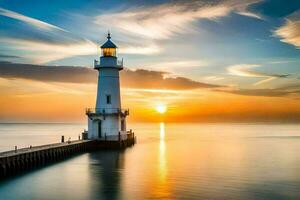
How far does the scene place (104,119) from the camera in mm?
47125

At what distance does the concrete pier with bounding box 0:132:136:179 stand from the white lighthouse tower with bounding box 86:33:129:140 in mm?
1077

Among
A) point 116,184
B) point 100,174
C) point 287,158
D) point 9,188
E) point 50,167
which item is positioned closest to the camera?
point 9,188

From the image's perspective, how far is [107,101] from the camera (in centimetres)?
4722

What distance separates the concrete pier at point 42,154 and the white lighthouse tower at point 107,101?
1077 millimetres

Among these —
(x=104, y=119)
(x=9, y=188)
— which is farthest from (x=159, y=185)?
(x=104, y=119)

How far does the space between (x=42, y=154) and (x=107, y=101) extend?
13.5 metres

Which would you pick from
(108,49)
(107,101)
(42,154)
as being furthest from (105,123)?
(42,154)

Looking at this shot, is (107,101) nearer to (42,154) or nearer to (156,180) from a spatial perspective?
(42,154)

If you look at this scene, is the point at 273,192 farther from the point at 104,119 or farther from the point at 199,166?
the point at 104,119

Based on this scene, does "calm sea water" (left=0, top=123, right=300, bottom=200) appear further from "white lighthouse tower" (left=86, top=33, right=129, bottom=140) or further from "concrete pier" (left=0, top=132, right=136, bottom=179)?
"white lighthouse tower" (left=86, top=33, right=129, bottom=140)

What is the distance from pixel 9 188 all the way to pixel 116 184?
21.2 ft

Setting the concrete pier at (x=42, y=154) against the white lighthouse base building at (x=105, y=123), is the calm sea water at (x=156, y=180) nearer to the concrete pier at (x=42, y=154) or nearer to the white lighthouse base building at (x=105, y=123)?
the concrete pier at (x=42, y=154)

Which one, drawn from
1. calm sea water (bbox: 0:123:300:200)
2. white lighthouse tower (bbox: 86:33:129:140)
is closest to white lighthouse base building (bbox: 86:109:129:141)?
white lighthouse tower (bbox: 86:33:129:140)

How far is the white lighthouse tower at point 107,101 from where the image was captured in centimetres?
4709
